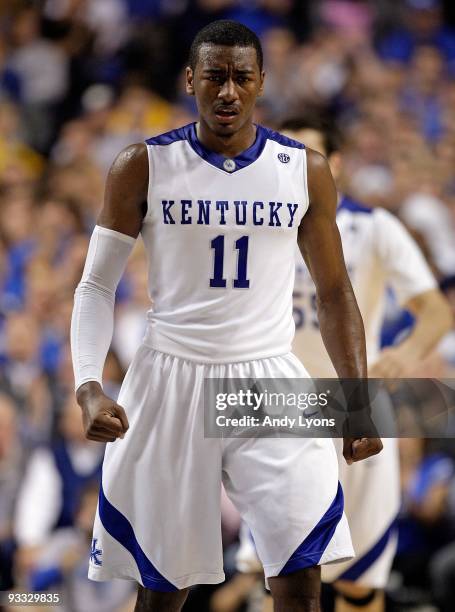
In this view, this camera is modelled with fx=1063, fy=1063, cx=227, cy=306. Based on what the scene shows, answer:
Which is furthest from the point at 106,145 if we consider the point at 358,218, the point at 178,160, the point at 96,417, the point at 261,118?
the point at 96,417

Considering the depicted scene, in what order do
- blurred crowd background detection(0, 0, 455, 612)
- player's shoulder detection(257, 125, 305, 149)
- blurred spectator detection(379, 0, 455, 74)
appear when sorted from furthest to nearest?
blurred spectator detection(379, 0, 455, 74), blurred crowd background detection(0, 0, 455, 612), player's shoulder detection(257, 125, 305, 149)

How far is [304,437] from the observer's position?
2.52 m

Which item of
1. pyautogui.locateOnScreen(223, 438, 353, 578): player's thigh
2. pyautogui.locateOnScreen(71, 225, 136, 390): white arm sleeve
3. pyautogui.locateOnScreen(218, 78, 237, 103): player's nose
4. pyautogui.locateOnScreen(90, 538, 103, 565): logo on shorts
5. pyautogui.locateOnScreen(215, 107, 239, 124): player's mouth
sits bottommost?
pyautogui.locateOnScreen(90, 538, 103, 565): logo on shorts

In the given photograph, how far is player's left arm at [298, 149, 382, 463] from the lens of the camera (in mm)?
2586

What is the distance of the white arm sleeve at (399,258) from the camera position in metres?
3.77

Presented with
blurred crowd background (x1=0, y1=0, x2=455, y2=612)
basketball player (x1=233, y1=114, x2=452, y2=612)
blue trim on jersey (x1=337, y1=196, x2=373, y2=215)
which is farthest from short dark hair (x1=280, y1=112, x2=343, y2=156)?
blurred crowd background (x1=0, y1=0, x2=455, y2=612)

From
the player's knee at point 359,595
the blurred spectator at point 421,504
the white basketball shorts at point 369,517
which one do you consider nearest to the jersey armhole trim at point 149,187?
the white basketball shorts at point 369,517

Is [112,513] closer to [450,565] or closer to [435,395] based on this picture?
[435,395]

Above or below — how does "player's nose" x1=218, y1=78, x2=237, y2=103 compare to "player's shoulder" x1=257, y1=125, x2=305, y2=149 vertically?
above

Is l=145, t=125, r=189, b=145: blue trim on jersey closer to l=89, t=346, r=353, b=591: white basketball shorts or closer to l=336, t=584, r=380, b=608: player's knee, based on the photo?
l=89, t=346, r=353, b=591: white basketball shorts

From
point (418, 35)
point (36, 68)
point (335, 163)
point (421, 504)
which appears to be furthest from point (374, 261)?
point (36, 68)

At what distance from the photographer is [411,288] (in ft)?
12.6

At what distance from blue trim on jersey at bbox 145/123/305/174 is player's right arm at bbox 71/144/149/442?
9 cm

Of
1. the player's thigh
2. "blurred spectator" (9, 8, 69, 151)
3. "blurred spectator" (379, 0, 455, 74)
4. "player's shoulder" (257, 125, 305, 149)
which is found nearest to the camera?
the player's thigh
